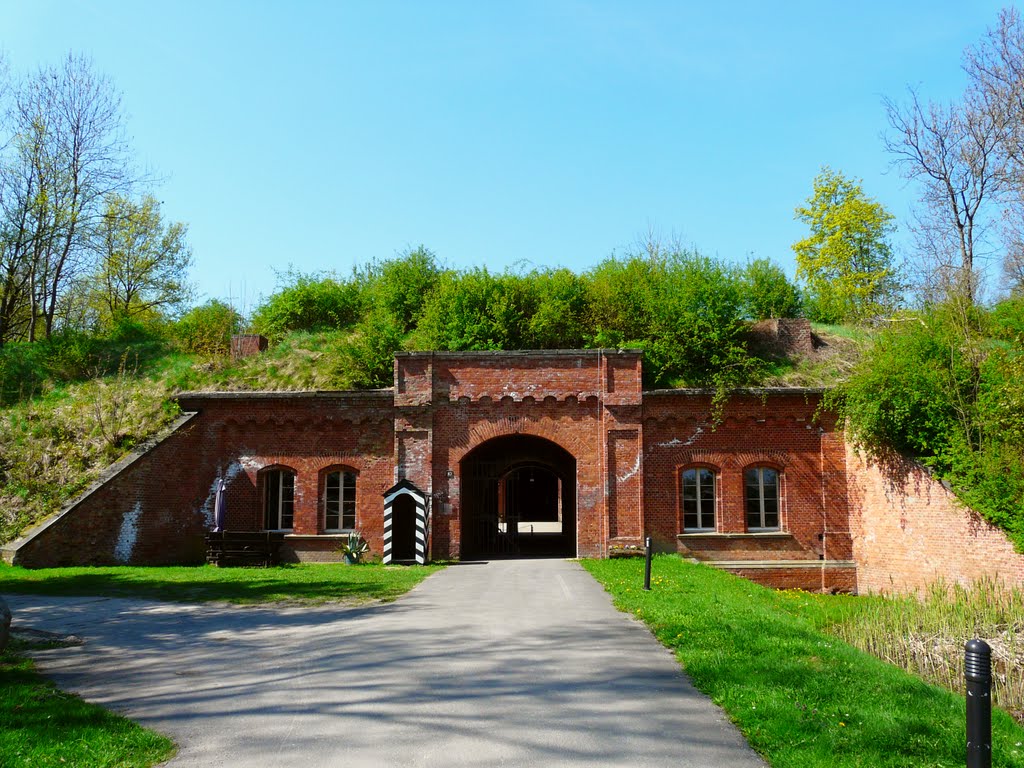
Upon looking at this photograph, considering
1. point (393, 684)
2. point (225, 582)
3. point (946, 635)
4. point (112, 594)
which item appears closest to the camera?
point (393, 684)

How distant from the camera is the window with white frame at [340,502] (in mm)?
19750

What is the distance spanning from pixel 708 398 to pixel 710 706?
533 inches

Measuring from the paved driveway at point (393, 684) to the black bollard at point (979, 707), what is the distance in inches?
57.3

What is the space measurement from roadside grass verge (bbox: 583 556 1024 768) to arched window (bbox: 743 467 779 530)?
834 centimetres

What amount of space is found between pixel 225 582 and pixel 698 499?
11.3 metres

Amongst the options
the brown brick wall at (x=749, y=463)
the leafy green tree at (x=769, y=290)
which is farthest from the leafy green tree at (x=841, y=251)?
the brown brick wall at (x=749, y=463)

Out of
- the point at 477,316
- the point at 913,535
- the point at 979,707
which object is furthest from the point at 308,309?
the point at 979,707

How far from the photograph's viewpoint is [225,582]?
14.7 metres

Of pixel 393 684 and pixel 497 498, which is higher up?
pixel 497 498

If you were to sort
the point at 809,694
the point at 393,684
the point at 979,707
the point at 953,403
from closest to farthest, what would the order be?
the point at 979,707, the point at 809,694, the point at 393,684, the point at 953,403

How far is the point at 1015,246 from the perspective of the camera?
21859 millimetres

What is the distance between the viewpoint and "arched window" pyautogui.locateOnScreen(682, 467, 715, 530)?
1912 cm

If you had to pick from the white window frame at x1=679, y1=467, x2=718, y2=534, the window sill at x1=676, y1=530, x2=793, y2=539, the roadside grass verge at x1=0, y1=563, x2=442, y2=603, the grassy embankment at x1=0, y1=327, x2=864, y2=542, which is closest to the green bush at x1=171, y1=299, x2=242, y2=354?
the grassy embankment at x1=0, y1=327, x2=864, y2=542

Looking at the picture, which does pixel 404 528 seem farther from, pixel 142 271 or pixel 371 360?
pixel 142 271
